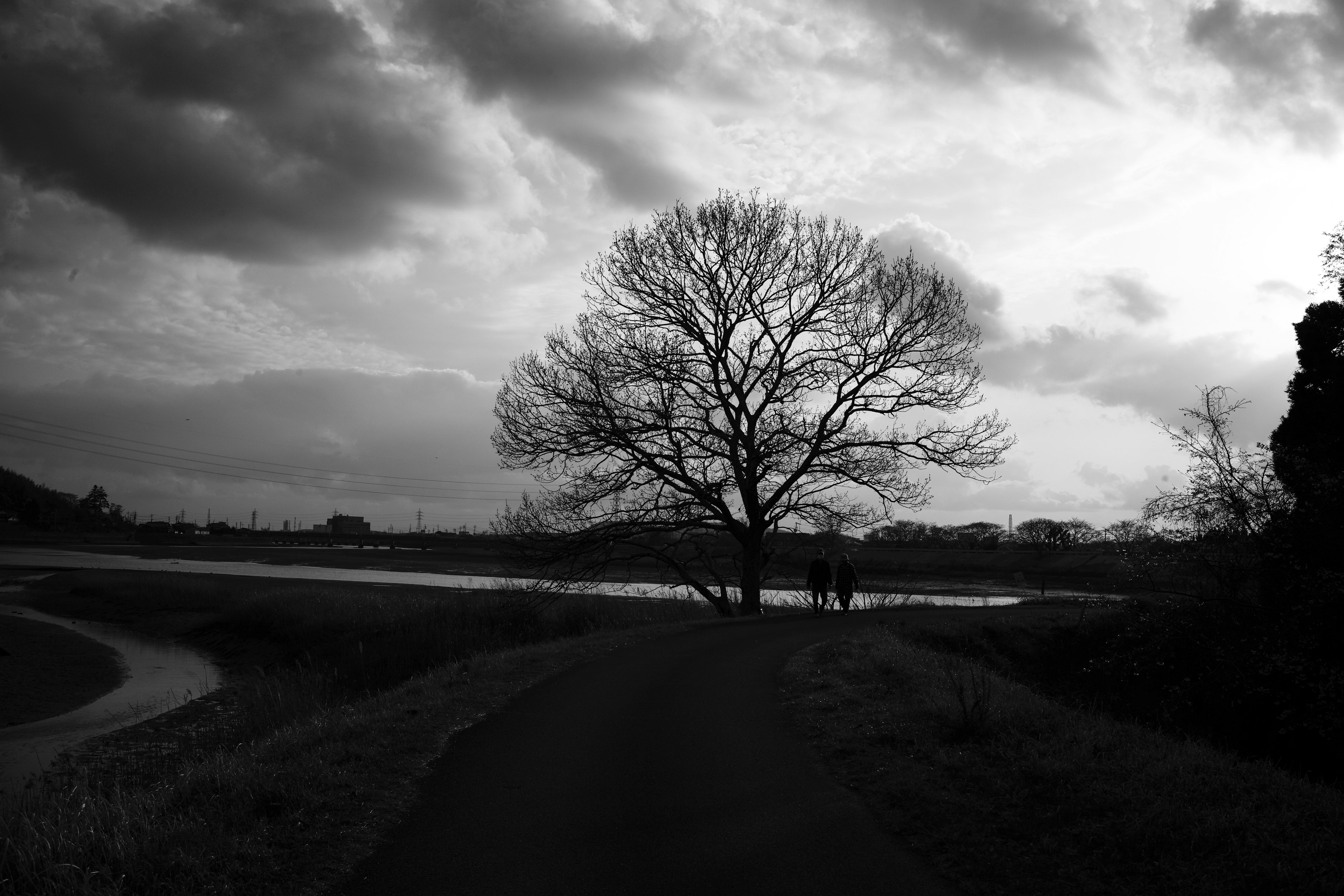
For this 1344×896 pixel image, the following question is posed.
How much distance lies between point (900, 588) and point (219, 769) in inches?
1745

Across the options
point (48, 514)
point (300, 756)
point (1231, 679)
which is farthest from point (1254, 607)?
point (48, 514)

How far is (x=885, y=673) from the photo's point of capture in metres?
14.3

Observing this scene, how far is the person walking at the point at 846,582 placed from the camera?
27906 mm

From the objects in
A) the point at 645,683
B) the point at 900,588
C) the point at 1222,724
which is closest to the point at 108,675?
the point at 645,683

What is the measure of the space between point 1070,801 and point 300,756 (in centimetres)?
747

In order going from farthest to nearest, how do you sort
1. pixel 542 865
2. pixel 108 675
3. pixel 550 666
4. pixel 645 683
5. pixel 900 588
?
pixel 900 588
pixel 108 675
pixel 550 666
pixel 645 683
pixel 542 865

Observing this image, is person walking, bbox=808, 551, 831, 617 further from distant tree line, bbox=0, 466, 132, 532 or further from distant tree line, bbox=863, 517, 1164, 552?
distant tree line, bbox=0, 466, 132, 532

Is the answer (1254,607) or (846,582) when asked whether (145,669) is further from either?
(1254,607)

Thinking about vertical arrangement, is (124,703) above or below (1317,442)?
below

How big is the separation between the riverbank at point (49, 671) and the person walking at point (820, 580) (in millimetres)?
20159

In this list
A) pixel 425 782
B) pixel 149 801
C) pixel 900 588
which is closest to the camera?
pixel 149 801

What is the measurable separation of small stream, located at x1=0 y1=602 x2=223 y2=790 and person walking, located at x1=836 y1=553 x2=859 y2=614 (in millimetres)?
18274

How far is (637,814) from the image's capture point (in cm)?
755

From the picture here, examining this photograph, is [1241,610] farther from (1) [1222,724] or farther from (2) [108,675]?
(2) [108,675]
